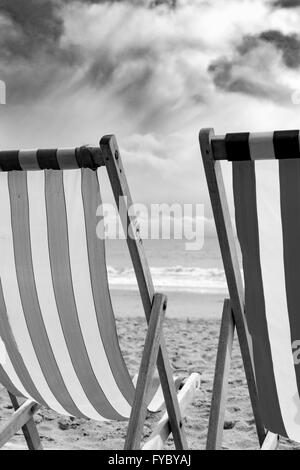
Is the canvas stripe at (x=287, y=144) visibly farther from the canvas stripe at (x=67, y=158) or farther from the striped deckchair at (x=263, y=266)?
the canvas stripe at (x=67, y=158)

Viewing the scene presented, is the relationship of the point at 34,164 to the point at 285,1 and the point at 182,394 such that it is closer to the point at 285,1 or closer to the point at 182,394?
the point at 182,394

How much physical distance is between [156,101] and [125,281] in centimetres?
3741

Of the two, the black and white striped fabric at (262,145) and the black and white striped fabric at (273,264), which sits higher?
the black and white striped fabric at (262,145)

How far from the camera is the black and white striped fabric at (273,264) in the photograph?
158cm

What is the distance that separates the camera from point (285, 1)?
4344cm

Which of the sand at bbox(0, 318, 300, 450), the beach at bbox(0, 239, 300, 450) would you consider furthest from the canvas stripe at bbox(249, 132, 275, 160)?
the sand at bbox(0, 318, 300, 450)

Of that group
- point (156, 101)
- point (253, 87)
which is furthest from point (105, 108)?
point (253, 87)

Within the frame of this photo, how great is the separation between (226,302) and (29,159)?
2.45 feet

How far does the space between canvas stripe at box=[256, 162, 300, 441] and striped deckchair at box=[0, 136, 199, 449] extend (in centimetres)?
32

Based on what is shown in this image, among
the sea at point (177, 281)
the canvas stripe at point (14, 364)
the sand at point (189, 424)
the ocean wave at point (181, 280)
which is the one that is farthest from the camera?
the ocean wave at point (181, 280)

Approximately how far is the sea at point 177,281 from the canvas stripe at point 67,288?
16.7 ft

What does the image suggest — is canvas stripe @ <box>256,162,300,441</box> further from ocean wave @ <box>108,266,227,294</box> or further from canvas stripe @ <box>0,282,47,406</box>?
ocean wave @ <box>108,266,227,294</box>

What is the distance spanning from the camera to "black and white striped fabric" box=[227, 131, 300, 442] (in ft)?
5.18

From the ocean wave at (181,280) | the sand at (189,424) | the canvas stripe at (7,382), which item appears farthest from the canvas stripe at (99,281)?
the ocean wave at (181,280)
